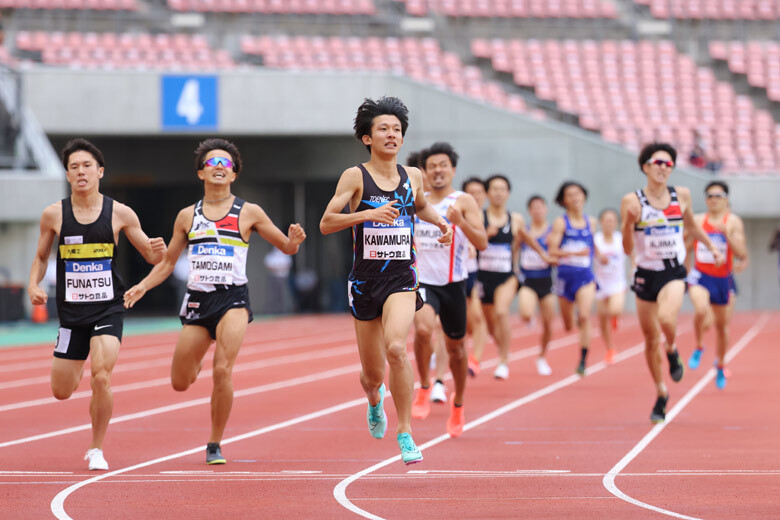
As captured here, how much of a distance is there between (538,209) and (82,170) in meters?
Answer: 9.37

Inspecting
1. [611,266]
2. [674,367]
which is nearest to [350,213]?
[674,367]

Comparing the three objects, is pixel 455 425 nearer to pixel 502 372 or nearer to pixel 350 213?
pixel 350 213

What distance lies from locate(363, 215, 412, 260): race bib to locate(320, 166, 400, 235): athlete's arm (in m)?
0.12

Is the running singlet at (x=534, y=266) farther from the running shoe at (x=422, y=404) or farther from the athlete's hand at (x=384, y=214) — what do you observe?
the athlete's hand at (x=384, y=214)

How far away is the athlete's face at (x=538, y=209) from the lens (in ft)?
55.8

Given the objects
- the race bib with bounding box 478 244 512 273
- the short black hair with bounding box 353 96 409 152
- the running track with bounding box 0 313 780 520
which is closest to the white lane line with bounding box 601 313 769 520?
the running track with bounding box 0 313 780 520

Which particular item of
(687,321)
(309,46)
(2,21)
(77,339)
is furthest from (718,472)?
(2,21)

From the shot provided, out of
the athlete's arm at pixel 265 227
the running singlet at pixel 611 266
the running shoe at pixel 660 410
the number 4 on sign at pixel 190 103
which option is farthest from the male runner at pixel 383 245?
the number 4 on sign at pixel 190 103

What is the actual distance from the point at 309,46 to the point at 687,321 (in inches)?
470

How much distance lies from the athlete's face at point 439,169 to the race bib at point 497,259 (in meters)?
4.54

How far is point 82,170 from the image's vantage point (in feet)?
27.8

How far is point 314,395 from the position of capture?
45.2ft

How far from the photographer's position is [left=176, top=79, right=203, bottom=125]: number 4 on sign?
2894cm

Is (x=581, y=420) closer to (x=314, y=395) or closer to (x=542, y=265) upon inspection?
(x=314, y=395)
